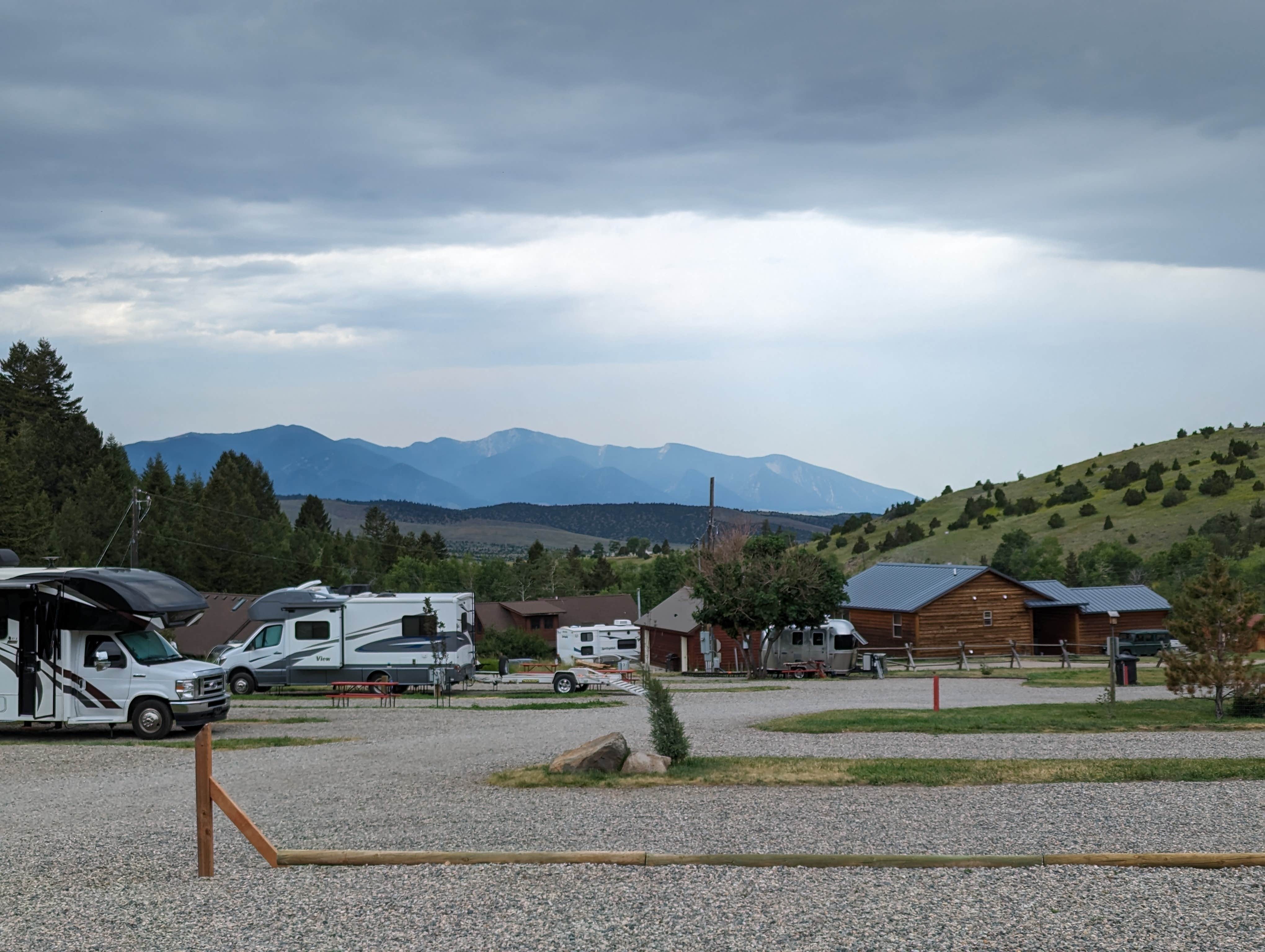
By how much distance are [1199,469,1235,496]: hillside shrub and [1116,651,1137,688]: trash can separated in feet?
181

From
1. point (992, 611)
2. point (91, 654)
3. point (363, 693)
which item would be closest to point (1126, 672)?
point (992, 611)

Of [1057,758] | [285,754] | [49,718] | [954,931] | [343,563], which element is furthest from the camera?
[343,563]

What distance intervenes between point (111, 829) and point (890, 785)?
820cm

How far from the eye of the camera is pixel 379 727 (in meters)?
21.2

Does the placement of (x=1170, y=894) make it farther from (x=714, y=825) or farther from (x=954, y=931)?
(x=714, y=825)

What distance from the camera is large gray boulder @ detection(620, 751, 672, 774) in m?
13.2

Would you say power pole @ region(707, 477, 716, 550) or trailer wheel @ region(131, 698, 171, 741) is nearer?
trailer wheel @ region(131, 698, 171, 741)

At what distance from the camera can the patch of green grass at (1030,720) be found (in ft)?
58.6

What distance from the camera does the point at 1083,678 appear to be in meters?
32.8

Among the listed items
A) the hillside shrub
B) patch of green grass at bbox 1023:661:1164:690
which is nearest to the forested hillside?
the hillside shrub

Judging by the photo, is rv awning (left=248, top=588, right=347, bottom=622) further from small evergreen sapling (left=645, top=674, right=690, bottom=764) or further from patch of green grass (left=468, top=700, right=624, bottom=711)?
small evergreen sapling (left=645, top=674, right=690, bottom=764)

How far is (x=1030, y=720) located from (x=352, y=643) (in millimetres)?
18994

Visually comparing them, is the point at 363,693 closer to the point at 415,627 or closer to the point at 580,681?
the point at 415,627

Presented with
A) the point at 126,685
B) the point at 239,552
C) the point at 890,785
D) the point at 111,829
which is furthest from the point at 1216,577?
the point at 239,552
